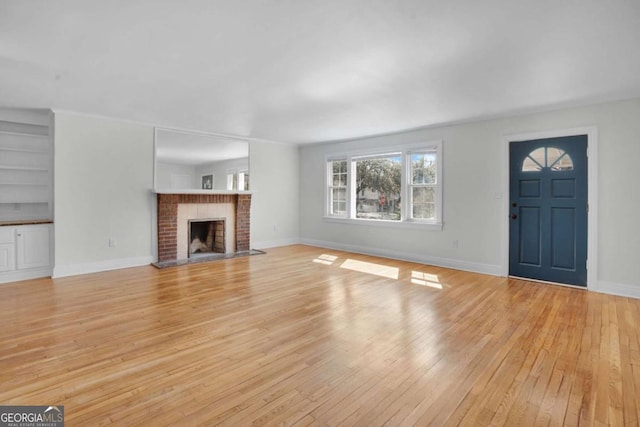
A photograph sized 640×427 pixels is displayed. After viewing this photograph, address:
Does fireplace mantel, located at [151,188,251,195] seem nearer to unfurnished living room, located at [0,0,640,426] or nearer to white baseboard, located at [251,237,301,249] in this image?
unfurnished living room, located at [0,0,640,426]

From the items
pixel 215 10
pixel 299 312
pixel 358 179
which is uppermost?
pixel 215 10

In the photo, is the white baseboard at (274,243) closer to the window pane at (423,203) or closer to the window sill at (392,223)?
the window sill at (392,223)

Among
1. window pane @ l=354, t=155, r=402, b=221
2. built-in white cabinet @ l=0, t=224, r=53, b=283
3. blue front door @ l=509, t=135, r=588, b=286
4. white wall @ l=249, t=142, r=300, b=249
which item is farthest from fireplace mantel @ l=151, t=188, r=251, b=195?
blue front door @ l=509, t=135, r=588, b=286

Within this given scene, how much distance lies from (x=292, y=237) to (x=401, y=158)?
3265 millimetres

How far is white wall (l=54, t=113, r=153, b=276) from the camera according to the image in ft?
15.6

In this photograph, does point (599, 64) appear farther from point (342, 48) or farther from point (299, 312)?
point (299, 312)

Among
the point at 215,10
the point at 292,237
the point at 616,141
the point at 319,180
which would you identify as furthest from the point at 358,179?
the point at 215,10

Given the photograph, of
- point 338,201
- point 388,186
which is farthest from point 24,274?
point 388,186

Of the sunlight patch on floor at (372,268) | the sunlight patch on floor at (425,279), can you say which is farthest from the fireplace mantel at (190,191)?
the sunlight patch on floor at (425,279)

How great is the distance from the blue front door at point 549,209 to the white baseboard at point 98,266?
19.4 ft

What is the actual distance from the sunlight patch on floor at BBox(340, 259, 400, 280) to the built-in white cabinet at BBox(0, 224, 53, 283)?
14.5 feet

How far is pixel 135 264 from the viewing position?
5453 mm

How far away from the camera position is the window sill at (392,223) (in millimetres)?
5613

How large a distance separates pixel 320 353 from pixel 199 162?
4.83 metres
